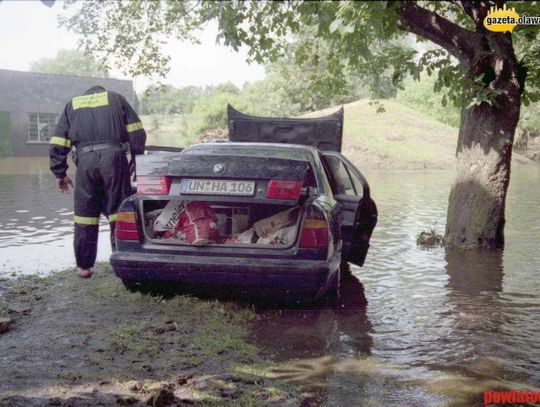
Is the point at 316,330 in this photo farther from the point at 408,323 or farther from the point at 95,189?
the point at 95,189

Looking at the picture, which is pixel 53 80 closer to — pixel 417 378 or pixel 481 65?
pixel 481 65

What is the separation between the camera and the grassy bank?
3420 millimetres

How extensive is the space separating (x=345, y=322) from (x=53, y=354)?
2.43 m

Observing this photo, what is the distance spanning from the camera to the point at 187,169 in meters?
5.05

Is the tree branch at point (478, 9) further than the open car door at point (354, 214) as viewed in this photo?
Yes

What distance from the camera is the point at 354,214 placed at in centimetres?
625

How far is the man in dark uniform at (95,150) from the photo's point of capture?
19.5 feet

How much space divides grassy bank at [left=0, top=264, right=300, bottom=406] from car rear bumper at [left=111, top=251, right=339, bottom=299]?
Result: 0.35 metres

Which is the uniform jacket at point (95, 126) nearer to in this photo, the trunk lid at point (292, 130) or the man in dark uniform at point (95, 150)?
the man in dark uniform at point (95, 150)

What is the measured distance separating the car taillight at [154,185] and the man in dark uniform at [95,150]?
92 centimetres

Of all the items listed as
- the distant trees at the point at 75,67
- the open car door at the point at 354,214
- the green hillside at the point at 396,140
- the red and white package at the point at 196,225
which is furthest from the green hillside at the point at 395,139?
the distant trees at the point at 75,67

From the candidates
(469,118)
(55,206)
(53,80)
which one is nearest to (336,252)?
(469,118)

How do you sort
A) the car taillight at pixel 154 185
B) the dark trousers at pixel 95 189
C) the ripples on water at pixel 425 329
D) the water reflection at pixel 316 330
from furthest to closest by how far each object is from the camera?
the dark trousers at pixel 95 189, the car taillight at pixel 154 185, the water reflection at pixel 316 330, the ripples on water at pixel 425 329

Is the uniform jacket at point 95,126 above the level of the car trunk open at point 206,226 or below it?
above
